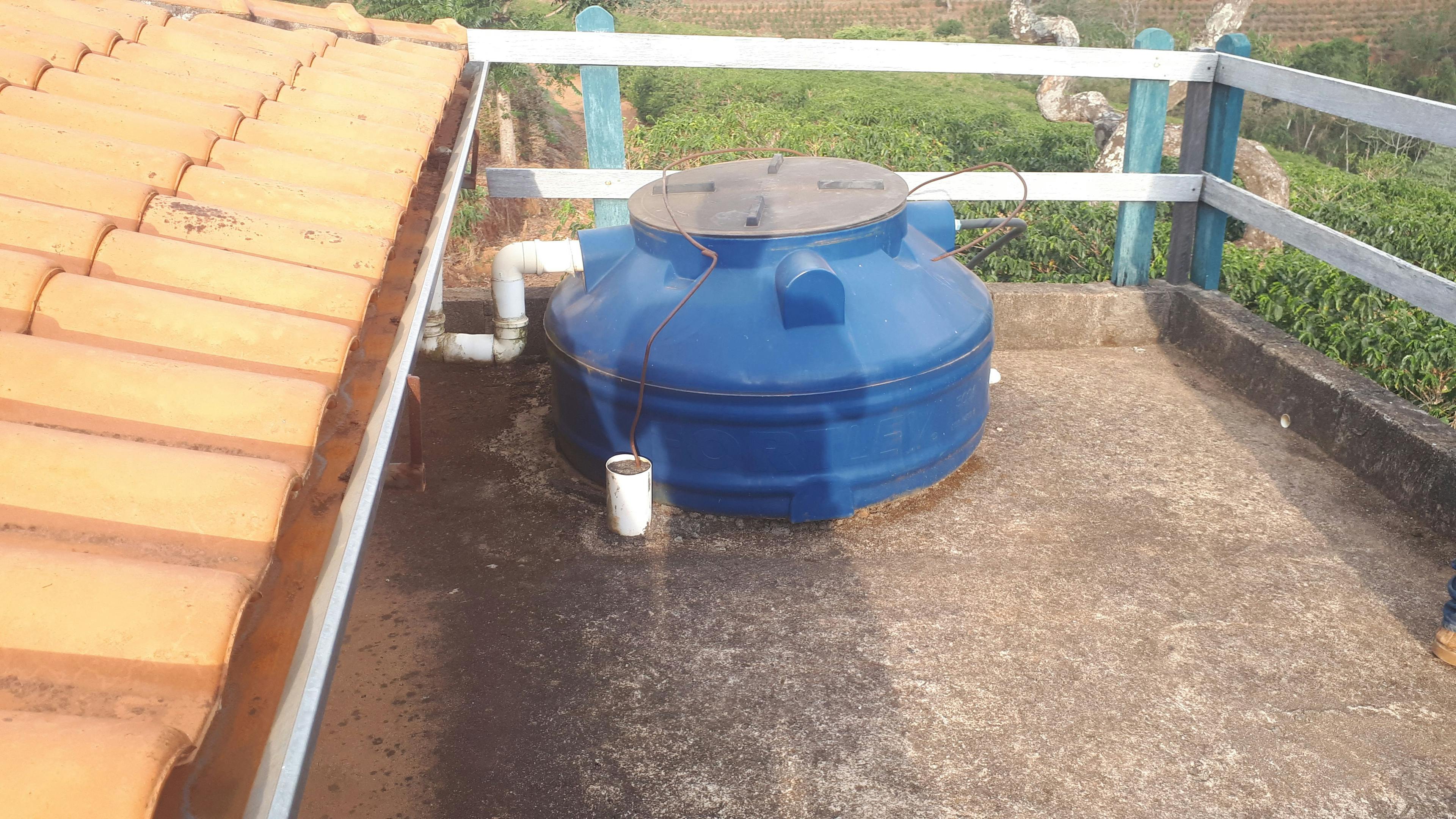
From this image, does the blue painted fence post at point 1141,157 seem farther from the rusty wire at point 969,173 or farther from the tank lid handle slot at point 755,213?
the tank lid handle slot at point 755,213

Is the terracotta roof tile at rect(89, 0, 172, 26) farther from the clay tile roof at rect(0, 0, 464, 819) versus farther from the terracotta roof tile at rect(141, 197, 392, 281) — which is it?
the terracotta roof tile at rect(141, 197, 392, 281)

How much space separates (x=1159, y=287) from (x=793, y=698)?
3384 millimetres

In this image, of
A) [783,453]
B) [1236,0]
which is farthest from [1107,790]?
[1236,0]

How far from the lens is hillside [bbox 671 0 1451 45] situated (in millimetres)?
38406

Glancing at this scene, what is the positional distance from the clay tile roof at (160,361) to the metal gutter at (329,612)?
0.22 ft

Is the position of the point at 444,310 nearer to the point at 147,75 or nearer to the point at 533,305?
the point at 533,305

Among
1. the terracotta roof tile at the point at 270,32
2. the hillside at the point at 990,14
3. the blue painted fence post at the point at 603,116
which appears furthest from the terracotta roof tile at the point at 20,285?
the hillside at the point at 990,14

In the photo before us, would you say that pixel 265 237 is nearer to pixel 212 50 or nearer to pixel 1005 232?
pixel 212 50

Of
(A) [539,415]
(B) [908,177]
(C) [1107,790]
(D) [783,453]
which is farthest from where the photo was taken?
(B) [908,177]

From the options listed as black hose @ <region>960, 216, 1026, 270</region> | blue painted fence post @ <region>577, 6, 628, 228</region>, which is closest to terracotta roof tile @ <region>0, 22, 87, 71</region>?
blue painted fence post @ <region>577, 6, 628, 228</region>

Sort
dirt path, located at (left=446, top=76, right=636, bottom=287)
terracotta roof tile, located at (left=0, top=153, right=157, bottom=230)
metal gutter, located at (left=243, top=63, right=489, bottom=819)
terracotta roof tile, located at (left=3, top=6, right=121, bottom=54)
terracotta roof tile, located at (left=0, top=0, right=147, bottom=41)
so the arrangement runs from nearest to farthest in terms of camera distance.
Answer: metal gutter, located at (left=243, top=63, right=489, bottom=819) → terracotta roof tile, located at (left=0, top=153, right=157, bottom=230) → terracotta roof tile, located at (left=3, top=6, right=121, bottom=54) → terracotta roof tile, located at (left=0, top=0, right=147, bottom=41) → dirt path, located at (left=446, top=76, right=636, bottom=287)

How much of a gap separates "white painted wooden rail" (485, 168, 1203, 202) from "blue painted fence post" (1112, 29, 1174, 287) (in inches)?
3.4

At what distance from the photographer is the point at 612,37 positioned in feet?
14.4

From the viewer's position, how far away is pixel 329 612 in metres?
1.11
